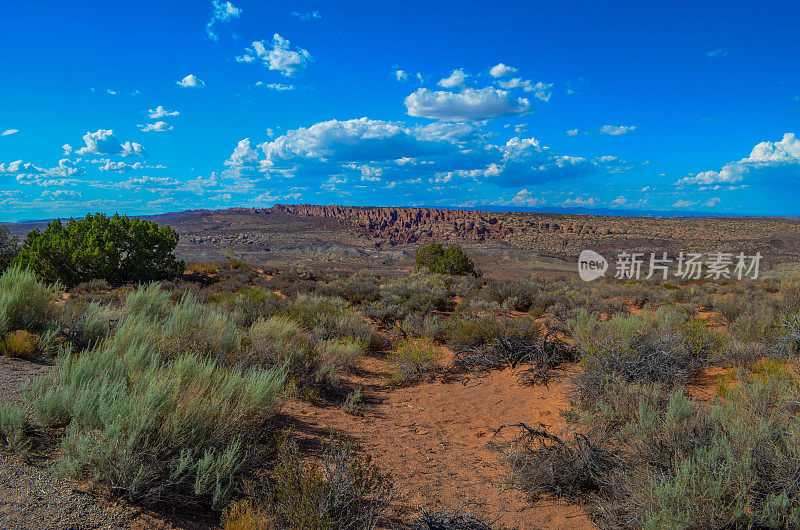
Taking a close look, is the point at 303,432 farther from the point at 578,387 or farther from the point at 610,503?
the point at 578,387

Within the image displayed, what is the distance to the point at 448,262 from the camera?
82.7 feet

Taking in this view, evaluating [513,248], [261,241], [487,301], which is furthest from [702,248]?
[261,241]

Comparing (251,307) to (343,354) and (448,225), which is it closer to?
(343,354)

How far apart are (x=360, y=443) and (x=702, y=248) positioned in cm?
5368

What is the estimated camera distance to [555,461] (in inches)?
149

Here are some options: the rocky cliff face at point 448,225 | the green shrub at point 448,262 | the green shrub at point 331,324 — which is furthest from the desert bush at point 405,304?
the rocky cliff face at point 448,225

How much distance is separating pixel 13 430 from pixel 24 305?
3.51 meters

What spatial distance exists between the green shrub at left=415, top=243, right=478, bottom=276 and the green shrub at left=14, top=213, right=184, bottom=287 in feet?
47.3

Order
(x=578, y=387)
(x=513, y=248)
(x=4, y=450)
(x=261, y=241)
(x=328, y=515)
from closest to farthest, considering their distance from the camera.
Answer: (x=328, y=515)
(x=4, y=450)
(x=578, y=387)
(x=513, y=248)
(x=261, y=241)

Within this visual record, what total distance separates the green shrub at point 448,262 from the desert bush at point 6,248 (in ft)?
62.2

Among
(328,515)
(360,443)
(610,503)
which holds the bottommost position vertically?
(360,443)

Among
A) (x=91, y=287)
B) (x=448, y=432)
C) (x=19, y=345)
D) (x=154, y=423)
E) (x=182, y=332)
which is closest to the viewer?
(x=154, y=423)

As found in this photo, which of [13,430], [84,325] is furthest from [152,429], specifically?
[84,325]

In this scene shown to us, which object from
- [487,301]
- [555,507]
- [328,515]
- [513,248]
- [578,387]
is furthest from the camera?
[513,248]
